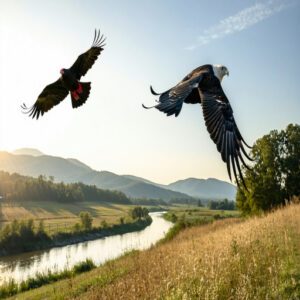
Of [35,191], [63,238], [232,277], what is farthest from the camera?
[35,191]

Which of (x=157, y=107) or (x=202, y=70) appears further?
(x=202, y=70)

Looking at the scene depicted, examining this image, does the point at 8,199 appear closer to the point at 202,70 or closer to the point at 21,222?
the point at 21,222

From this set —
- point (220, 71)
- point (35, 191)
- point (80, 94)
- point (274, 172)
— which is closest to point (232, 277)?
point (220, 71)

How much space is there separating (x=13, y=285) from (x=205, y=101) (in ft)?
76.6

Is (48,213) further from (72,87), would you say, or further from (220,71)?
(220,71)

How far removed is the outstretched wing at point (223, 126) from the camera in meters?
3.89

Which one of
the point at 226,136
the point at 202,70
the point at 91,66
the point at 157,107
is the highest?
the point at 91,66

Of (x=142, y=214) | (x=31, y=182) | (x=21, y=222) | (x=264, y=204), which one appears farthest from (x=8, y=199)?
(x=264, y=204)

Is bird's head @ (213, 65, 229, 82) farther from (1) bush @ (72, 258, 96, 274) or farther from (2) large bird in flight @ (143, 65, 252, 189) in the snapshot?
(1) bush @ (72, 258, 96, 274)

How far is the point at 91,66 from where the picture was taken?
988 cm

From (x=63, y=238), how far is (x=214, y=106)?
255 feet

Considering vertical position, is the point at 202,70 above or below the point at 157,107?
above

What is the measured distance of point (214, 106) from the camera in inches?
174

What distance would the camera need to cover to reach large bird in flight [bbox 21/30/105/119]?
29.0ft
